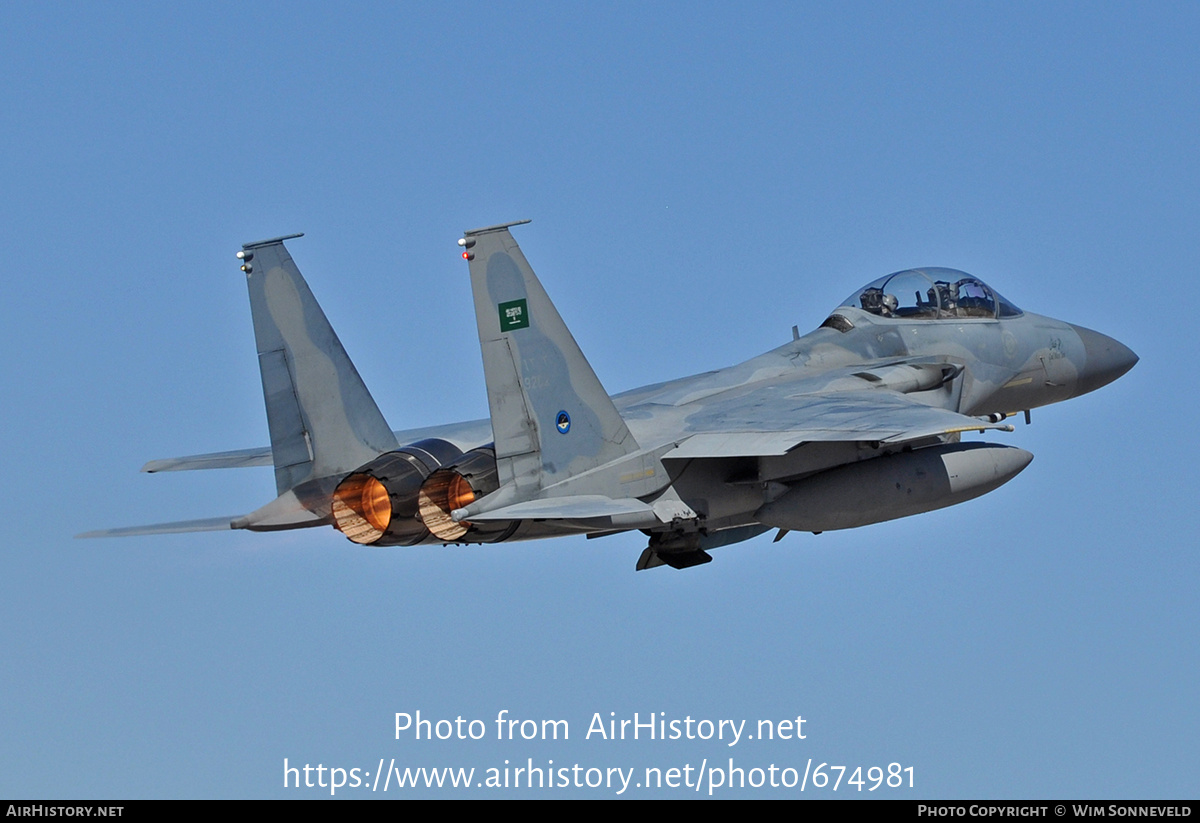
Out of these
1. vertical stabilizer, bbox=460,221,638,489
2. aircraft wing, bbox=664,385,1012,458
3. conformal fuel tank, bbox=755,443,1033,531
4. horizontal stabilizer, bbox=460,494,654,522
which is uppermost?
vertical stabilizer, bbox=460,221,638,489

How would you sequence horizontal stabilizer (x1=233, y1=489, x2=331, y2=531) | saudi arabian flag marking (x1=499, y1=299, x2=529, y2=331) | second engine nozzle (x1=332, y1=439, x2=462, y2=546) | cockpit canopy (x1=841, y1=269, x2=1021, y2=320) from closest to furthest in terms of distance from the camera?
saudi arabian flag marking (x1=499, y1=299, x2=529, y2=331) → second engine nozzle (x1=332, y1=439, x2=462, y2=546) → horizontal stabilizer (x1=233, y1=489, x2=331, y2=531) → cockpit canopy (x1=841, y1=269, x2=1021, y2=320)

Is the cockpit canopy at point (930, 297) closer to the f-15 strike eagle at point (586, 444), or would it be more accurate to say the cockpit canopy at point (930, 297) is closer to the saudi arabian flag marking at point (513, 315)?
the f-15 strike eagle at point (586, 444)

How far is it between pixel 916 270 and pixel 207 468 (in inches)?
325

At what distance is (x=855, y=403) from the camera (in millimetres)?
16984

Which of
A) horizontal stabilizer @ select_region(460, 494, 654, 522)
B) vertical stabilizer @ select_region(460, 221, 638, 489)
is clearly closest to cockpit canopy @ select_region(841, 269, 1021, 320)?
vertical stabilizer @ select_region(460, 221, 638, 489)

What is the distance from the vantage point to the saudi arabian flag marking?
1552cm

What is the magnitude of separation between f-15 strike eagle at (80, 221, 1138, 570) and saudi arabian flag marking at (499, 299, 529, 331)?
17 millimetres

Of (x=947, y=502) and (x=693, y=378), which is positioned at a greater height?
(x=693, y=378)

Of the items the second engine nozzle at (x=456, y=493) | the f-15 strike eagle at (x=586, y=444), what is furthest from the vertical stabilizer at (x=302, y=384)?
the second engine nozzle at (x=456, y=493)

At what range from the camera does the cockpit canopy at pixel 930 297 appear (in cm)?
2016

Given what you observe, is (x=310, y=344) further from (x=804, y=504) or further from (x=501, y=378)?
(x=804, y=504)

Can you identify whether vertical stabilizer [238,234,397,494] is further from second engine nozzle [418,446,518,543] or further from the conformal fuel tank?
the conformal fuel tank

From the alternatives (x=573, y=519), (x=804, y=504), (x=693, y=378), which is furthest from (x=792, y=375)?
(x=573, y=519)

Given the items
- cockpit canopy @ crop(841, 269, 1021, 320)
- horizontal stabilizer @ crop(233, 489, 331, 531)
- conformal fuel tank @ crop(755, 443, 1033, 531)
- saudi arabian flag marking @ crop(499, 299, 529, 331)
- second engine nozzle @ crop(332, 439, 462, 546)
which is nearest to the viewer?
saudi arabian flag marking @ crop(499, 299, 529, 331)
